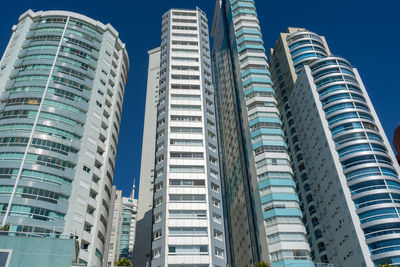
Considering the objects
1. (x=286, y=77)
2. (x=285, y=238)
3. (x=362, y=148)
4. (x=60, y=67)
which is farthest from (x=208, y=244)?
(x=286, y=77)

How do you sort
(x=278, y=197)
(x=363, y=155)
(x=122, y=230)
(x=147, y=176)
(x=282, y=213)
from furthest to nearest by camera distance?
(x=122, y=230) → (x=147, y=176) → (x=363, y=155) → (x=278, y=197) → (x=282, y=213)

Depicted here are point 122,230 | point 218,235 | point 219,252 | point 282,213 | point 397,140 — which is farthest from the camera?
point 122,230

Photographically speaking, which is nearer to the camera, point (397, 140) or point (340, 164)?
point (340, 164)

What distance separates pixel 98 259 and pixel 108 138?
22.8 metres

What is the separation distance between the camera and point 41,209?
2141 inches

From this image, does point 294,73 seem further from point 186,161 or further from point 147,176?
point 186,161

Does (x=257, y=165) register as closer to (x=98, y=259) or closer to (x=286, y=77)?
(x=98, y=259)

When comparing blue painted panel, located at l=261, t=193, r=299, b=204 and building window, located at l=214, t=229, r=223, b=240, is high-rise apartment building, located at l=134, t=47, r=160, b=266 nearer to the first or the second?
building window, located at l=214, t=229, r=223, b=240

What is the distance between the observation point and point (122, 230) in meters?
130

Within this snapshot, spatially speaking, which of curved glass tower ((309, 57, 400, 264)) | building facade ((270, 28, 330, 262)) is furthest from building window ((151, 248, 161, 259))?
building facade ((270, 28, 330, 262))

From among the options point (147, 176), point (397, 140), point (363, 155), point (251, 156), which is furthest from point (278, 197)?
point (397, 140)

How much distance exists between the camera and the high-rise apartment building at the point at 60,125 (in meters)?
55.3

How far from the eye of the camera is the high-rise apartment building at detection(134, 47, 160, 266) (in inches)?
3472

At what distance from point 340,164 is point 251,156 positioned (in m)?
16.8
